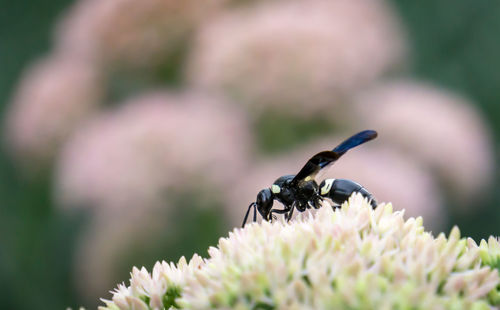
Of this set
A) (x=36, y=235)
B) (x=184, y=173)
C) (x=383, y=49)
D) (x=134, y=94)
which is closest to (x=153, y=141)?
(x=184, y=173)

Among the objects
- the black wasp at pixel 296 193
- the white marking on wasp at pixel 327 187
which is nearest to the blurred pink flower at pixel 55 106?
the black wasp at pixel 296 193

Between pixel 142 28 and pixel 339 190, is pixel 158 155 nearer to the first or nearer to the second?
pixel 142 28

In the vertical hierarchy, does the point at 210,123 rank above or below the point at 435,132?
above

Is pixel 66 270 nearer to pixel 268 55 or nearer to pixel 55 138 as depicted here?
pixel 55 138

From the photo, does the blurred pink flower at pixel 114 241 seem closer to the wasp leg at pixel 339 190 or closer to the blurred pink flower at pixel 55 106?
the blurred pink flower at pixel 55 106

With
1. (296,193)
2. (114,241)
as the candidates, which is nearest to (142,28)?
(114,241)

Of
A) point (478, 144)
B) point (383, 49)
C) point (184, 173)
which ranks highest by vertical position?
point (383, 49)
